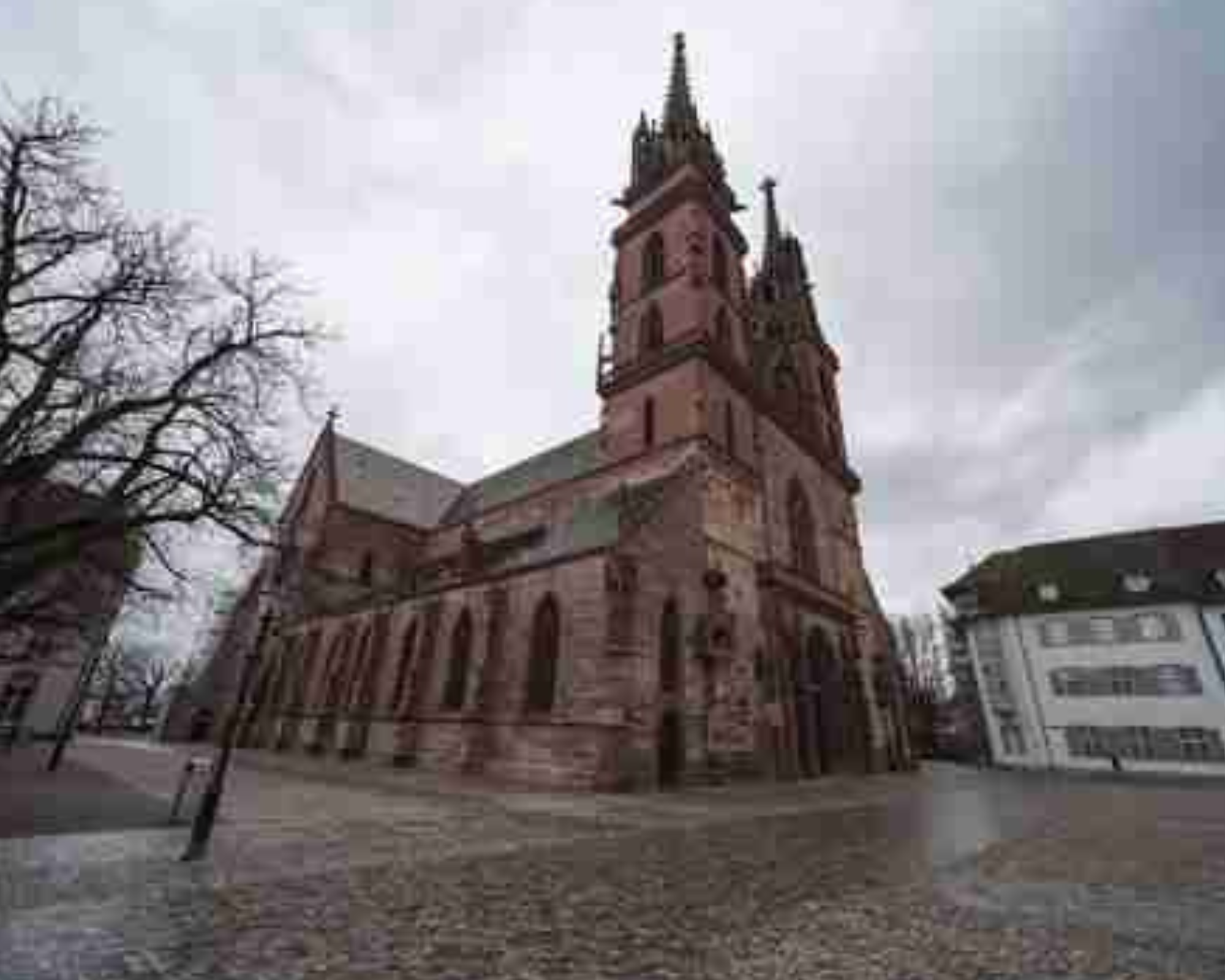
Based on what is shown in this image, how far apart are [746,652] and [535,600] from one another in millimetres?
7791

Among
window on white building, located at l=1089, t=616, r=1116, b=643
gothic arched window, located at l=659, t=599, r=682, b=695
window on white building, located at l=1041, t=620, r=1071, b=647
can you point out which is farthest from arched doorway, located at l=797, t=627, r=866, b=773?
window on white building, located at l=1089, t=616, r=1116, b=643

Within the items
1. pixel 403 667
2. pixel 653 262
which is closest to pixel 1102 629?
pixel 653 262

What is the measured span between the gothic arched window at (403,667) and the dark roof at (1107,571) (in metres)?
35.7

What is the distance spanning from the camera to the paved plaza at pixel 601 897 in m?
4.20

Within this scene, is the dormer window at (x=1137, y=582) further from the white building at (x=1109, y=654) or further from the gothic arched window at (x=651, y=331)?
the gothic arched window at (x=651, y=331)

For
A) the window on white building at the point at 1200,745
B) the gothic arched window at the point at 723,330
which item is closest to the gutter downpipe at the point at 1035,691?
the window on white building at the point at 1200,745

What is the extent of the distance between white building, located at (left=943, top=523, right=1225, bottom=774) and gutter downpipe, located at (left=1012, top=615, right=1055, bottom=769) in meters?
0.05

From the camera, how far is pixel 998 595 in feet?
127

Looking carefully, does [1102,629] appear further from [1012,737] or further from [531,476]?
[531,476]

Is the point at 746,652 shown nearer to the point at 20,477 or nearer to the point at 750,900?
the point at 750,900

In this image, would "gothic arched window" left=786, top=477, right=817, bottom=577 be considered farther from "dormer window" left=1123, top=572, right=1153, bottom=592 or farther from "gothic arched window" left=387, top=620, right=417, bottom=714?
"dormer window" left=1123, top=572, right=1153, bottom=592

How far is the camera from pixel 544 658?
719 inches

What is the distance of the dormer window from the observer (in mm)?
33656

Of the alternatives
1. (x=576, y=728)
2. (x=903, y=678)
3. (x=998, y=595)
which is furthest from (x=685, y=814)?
(x=998, y=595)
